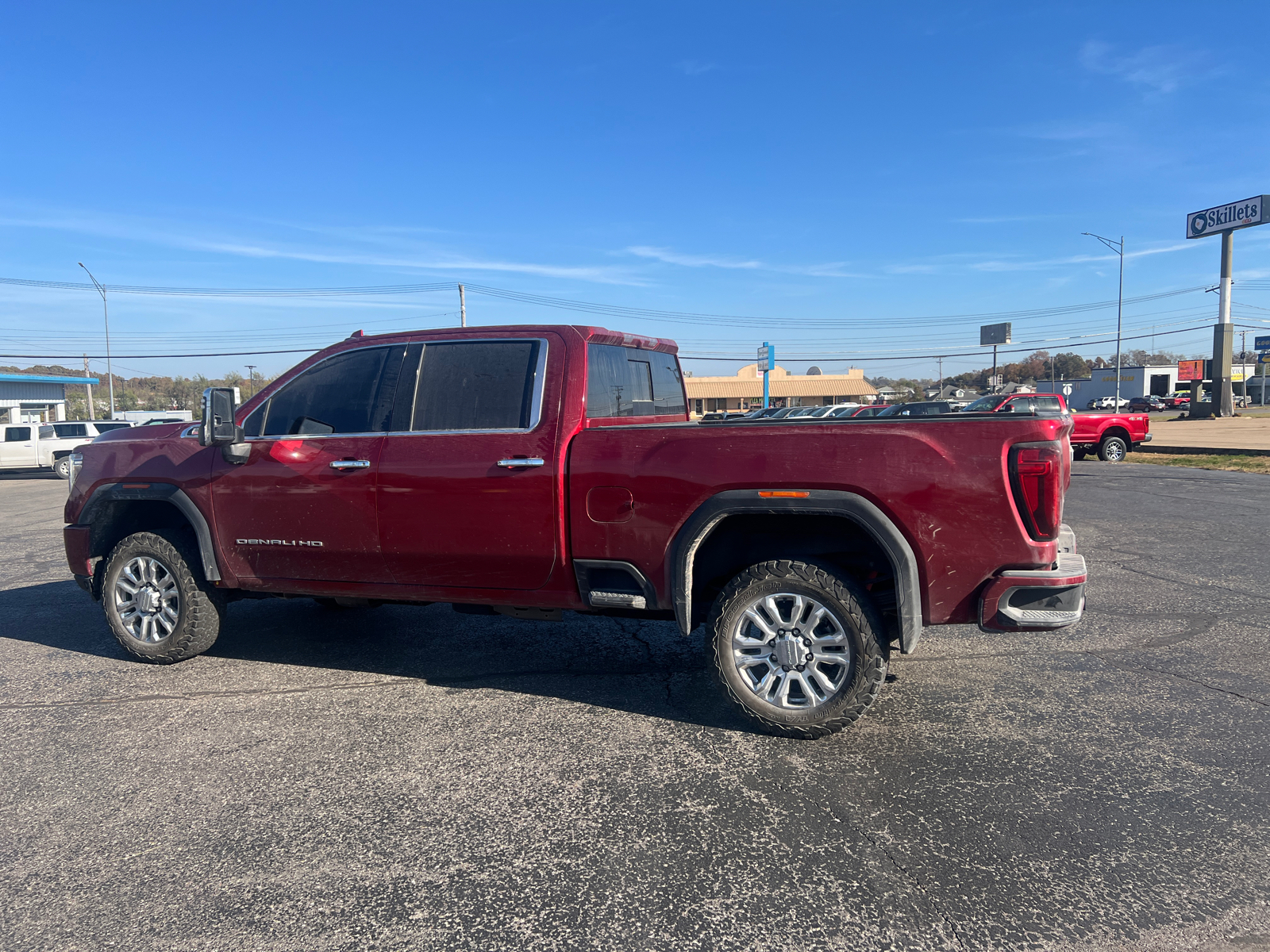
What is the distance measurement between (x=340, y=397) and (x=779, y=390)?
265 feet

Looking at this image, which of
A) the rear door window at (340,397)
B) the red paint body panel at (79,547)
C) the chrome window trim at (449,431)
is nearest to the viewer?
the chrome window trim at (449,431)

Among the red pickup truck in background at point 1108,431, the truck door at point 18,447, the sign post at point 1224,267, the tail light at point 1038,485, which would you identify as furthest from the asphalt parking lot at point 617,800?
the sign post at point 1224,267

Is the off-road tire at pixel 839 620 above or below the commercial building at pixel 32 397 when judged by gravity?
below

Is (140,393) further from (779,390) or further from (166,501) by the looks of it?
(166,501)

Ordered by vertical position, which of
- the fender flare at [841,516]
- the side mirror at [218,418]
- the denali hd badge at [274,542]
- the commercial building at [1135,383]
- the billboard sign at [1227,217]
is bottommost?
the denali hd badge at [274,542]

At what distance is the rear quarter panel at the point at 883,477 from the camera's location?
3.63 metres

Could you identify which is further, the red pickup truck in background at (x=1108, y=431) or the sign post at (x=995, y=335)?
the sign post at (x=995, y=335)

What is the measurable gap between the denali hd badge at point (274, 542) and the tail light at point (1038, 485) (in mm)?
3667

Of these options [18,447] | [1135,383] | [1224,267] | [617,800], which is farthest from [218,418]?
[1135,383]

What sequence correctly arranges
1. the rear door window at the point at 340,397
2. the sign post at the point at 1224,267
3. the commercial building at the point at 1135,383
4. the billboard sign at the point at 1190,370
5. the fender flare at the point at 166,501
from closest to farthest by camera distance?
the rear door window at the point at 340,397 → the fender flare at the point at 166,501 → the sign post at the point at 1224,267 → the billboard sign at the point at 1190,370 → the commercial building at the point at 1135,383

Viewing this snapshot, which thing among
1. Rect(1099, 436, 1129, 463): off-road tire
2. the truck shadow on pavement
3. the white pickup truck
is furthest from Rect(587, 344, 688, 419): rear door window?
the white pickup truck

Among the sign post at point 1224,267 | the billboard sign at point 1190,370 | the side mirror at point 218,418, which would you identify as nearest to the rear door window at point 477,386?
the side mirror at point 218,418

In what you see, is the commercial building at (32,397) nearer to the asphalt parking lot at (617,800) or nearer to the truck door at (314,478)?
the truck door at (314,478)

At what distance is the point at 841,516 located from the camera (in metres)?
3.90
